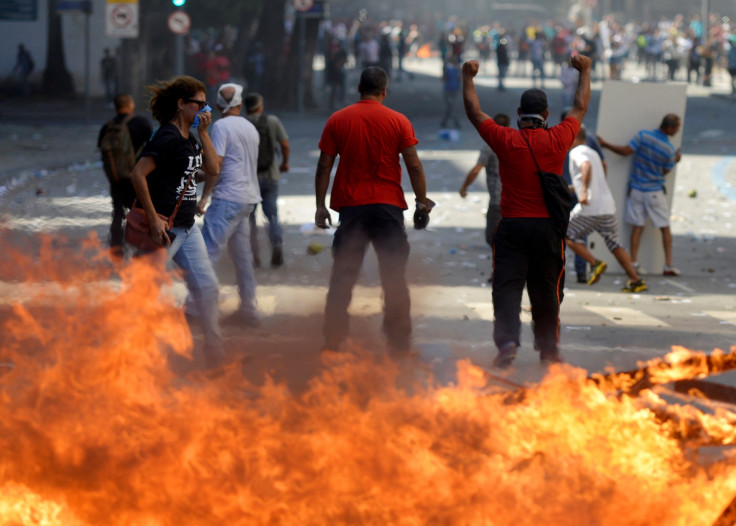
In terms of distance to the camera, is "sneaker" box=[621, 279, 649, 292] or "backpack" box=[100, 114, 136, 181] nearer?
"backpack" box=[100, 114, 136, 181]

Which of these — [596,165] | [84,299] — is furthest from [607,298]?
[84,299]

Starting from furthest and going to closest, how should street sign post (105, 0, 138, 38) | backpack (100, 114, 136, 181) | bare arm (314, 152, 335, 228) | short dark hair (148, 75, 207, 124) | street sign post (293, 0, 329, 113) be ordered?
street sign post (293, 0, 329, 113)
street sign post (105, 0, 138, 38)
backpack (100, 114, 136, 181)
bare arm (314, 152, 335, 228)
short dark hair (148, 75, 207, 124)

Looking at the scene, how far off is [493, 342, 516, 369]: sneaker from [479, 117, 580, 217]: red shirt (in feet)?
2.38

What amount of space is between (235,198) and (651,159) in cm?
408

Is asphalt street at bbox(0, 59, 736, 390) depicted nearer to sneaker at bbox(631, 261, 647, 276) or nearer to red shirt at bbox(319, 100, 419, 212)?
sneaker at bbox(631, 261, 647, 276)

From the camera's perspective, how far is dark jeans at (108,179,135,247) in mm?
9469

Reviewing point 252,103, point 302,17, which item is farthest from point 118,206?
point 302,17

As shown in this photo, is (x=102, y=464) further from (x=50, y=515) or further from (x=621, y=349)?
(x=621, y=349)

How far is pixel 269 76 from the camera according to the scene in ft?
93.7

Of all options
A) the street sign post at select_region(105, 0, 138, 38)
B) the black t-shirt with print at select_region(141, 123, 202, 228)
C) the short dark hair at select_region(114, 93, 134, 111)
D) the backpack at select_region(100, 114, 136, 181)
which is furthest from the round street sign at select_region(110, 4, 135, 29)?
the black t-shirt with print at select_region(141, 123, 202, 228)

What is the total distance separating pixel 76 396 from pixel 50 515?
1245 mm

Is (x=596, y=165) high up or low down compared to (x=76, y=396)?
up

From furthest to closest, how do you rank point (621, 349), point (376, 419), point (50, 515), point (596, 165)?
point (596, 165) < point (621, 349) < point (376, 419) < point (50, 515)

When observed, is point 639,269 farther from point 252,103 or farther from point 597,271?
point 252,103
